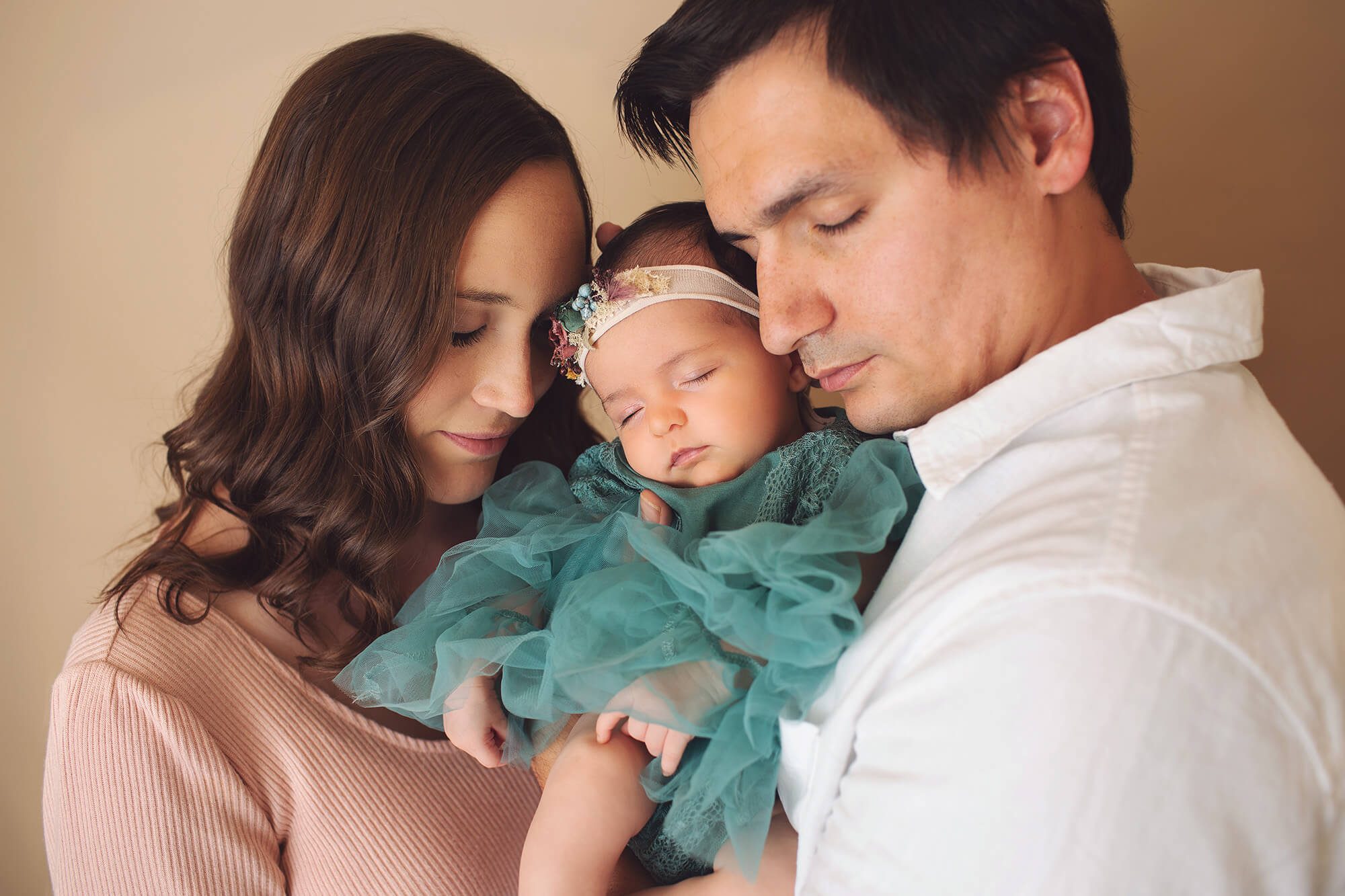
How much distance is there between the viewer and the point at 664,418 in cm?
164

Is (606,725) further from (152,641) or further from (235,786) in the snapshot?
(152,641)

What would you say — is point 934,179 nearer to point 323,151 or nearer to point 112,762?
point 323,151

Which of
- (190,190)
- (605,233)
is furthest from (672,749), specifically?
(190,190)

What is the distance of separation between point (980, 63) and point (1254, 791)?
3.19ft

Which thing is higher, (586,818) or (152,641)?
(152,641)

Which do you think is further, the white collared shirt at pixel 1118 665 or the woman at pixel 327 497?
the woman at pixel 327 497

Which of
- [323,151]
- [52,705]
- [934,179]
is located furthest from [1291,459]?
[52,705]

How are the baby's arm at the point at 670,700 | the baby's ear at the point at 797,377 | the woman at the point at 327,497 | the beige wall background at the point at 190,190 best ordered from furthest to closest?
1. the beige wall background at the point at 190,190
2. the baby's ear at the point at 797,377
3. the woman at the point at 327,497
4. the baby's arm at the point at 670,700

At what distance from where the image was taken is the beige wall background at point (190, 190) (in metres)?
1.98

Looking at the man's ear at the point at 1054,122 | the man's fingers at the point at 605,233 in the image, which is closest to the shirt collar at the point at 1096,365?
the man's ear at the point at 1054,122

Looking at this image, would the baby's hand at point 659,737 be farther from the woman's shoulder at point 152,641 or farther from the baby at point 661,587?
the woman's shoulder at point 152,641

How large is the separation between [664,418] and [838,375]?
0.34 metres

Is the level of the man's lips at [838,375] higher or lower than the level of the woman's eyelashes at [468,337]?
lower

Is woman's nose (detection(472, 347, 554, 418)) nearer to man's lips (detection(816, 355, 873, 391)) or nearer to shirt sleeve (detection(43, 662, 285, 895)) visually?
man's lips (detection(816, 355, 873, 391))
